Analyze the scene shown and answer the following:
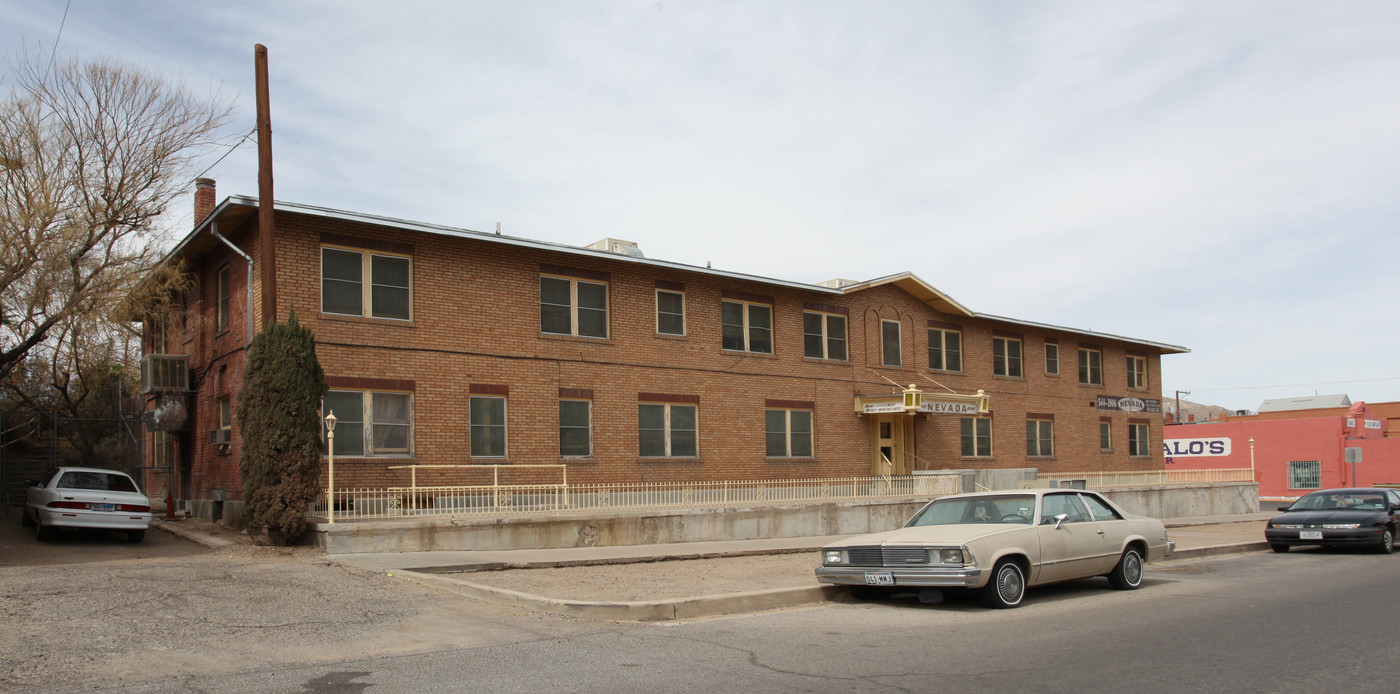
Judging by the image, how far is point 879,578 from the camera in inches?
447

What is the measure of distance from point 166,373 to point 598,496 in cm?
1029

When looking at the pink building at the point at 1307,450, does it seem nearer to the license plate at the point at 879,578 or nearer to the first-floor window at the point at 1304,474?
the first-floor window at the point at 1304,474

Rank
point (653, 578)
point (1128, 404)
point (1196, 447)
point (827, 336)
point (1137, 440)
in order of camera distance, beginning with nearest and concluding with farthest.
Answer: point (653, 578) < point (827, 336) < point (1128, 404) < point (1137, 440) < point (1196, 447)

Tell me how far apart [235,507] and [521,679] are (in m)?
13.6

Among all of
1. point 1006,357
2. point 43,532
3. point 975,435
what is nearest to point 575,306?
point 43,532

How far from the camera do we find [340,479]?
18.7m

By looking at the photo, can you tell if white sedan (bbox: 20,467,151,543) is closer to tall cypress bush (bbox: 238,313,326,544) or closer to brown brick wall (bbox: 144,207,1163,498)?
brown brick wall (bbox: 144,207,1163,498)

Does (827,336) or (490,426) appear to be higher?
(827,336)

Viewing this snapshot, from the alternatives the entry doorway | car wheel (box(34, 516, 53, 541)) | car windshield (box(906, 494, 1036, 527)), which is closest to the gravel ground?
car windshield (box(906, 494, 1036, 527))

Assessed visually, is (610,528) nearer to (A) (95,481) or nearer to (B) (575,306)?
(B) (575,306)

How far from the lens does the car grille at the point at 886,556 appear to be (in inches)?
439

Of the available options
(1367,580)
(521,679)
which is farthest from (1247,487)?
(521,679)

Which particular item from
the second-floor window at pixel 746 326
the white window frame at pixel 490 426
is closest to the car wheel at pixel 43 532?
the white window frame at pixel 490 426

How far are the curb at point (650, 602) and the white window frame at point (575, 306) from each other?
31.1ft
